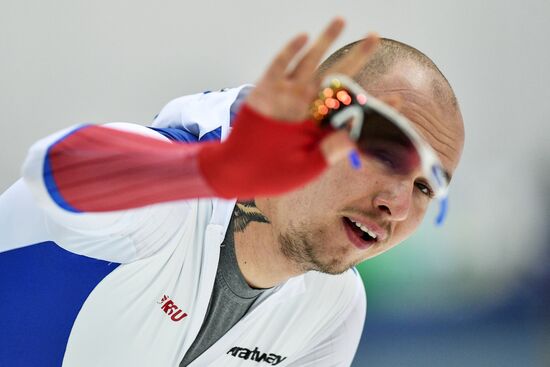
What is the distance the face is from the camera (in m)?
1.04

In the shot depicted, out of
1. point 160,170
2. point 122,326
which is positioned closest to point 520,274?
point 122,326

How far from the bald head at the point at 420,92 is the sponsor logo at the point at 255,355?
44 cm

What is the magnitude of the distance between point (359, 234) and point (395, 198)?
0.27ft

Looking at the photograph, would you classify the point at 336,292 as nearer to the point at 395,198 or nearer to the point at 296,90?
the point at 395,198

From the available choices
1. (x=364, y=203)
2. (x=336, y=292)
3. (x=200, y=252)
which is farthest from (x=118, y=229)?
(x=336, y=292)

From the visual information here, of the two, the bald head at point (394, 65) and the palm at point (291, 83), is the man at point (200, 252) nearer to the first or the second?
the bald head at point (394, 65)

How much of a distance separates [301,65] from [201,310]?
0.61m

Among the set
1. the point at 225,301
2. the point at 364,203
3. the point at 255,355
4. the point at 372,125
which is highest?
the point at 372,125

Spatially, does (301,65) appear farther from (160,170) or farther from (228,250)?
(228,250)

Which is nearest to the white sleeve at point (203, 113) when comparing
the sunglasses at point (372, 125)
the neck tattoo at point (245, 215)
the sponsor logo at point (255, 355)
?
the neck tattoo at point (245, 215)

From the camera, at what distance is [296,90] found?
2.07 ft

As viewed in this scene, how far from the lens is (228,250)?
3.80ft

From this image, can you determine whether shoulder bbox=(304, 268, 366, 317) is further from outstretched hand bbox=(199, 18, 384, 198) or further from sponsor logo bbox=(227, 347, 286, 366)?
outstretched hand bbox=(199, 18, 384, 198)

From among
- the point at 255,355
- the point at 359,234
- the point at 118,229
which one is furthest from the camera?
the point at 255,355
